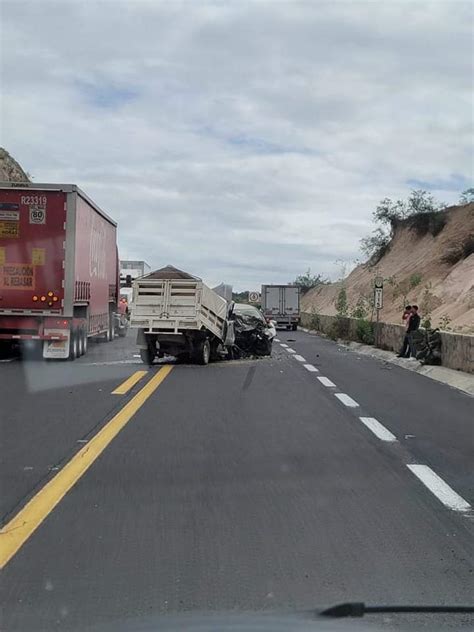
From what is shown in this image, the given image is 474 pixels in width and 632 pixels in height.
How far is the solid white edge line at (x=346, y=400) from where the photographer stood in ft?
42.3

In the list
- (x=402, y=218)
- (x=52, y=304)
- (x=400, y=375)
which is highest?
(x=402, y=218)

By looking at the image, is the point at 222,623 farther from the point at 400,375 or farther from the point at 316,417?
the point at 400,375

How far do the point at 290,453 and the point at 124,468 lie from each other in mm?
1923

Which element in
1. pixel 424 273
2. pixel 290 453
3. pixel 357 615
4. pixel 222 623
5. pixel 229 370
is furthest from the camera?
pixel 424 273

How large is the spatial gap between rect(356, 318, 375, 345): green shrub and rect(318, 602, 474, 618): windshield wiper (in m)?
26.1

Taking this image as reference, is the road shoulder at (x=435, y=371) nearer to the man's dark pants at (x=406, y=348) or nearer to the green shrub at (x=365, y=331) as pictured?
the man's dark pants at (x=406, y=348)

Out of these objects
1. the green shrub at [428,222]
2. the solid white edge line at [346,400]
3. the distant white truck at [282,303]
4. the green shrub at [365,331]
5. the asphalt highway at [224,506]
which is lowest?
the asphalt highway at [224,506]

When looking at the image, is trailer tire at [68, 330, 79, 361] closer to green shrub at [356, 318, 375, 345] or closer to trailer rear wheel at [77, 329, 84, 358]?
trailer rear wheel at [77, 329, 84, 358]

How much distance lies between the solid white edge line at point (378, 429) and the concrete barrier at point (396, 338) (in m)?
7.94

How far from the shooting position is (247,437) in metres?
9.68

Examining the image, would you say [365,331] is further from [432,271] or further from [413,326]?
[432,271]

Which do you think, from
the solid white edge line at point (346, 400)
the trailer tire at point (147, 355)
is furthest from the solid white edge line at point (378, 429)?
the trailer tire at point (147, 355)

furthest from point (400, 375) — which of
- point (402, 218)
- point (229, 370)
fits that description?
point (402, 218)

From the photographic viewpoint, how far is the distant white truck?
51406mm
